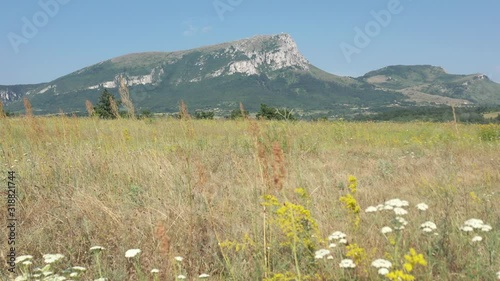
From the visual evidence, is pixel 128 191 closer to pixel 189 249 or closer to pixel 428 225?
pixel 189 249

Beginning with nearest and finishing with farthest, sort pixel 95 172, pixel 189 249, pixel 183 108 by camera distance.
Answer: pixel 189 249 < pixel 95 172 < pixel 183 108

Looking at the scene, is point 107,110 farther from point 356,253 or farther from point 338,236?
point 356,253

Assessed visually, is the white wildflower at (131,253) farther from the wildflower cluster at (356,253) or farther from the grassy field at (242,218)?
the wildflower cluster at (356,253)

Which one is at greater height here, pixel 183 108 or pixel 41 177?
pixel 183 108

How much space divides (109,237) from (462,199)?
3946 mm

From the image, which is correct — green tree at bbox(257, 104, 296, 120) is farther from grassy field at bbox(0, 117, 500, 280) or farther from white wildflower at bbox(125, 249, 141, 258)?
white wildflower at bbox(125, 249, 141, 258)

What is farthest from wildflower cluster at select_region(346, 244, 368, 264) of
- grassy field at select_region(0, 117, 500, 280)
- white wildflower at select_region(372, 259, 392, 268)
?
white wildflower at select_region(372, 259, 392, 268)

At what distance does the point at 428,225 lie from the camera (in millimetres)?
2551

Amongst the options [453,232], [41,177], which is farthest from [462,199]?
[41,177]

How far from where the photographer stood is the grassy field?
2.54 metres

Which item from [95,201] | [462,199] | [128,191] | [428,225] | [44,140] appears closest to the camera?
[428,225]

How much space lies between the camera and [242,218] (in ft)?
12.5

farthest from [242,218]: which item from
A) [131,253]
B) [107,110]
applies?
[107,110]

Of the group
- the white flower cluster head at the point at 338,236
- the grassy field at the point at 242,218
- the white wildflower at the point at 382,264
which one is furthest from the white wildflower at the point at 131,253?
the white wildflower at the point at 382,264
